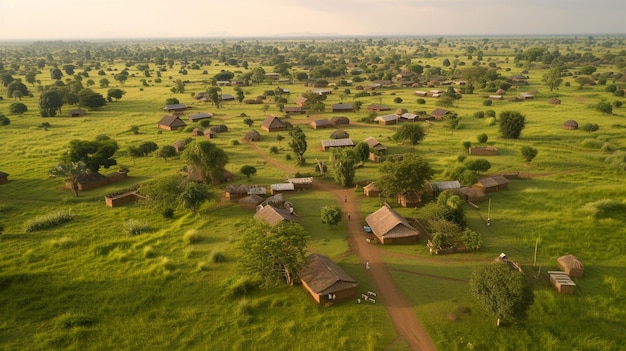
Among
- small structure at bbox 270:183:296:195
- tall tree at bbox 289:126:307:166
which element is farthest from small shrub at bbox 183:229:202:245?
tall tree at bbox 289:126:307:166

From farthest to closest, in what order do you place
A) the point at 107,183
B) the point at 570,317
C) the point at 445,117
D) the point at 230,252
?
the point at 445,117
the point at 107,183
the point at 230,252
the point at 570,317

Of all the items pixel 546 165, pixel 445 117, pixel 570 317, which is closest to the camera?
pixel 570 317

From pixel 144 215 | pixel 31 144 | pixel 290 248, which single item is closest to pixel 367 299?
pixel 290 248

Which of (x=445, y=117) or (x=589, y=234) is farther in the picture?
(x=445, y=117)

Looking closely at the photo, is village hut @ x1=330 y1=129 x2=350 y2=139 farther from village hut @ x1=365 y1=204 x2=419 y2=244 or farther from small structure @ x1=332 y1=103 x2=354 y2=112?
village hut @ x1=365 y1=204 x2=419 y2=244

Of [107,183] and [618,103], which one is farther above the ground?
[618,103]

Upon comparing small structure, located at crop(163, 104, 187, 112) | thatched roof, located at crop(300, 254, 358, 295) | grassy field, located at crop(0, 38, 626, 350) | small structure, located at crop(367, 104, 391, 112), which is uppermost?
small structure, located at crop(367, 104, 391, 112)

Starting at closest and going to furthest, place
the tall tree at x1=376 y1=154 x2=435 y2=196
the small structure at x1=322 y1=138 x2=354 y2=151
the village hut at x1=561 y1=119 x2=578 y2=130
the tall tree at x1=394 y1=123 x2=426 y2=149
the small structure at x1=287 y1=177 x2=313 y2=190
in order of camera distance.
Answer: the tall tree at x1=376 y1=154 x2=435 y2=196, the small structure at x1=287 y1=177 x2=313 y2=190, the tall tree at x1=394 y1=123 x2=426 y2=149, the small structure at x1=322 y1=138 x2=354 y2=151, the village hut at x1=561 y1=119 x2=578 y2=130

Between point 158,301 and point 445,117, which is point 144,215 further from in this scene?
point 445,117
